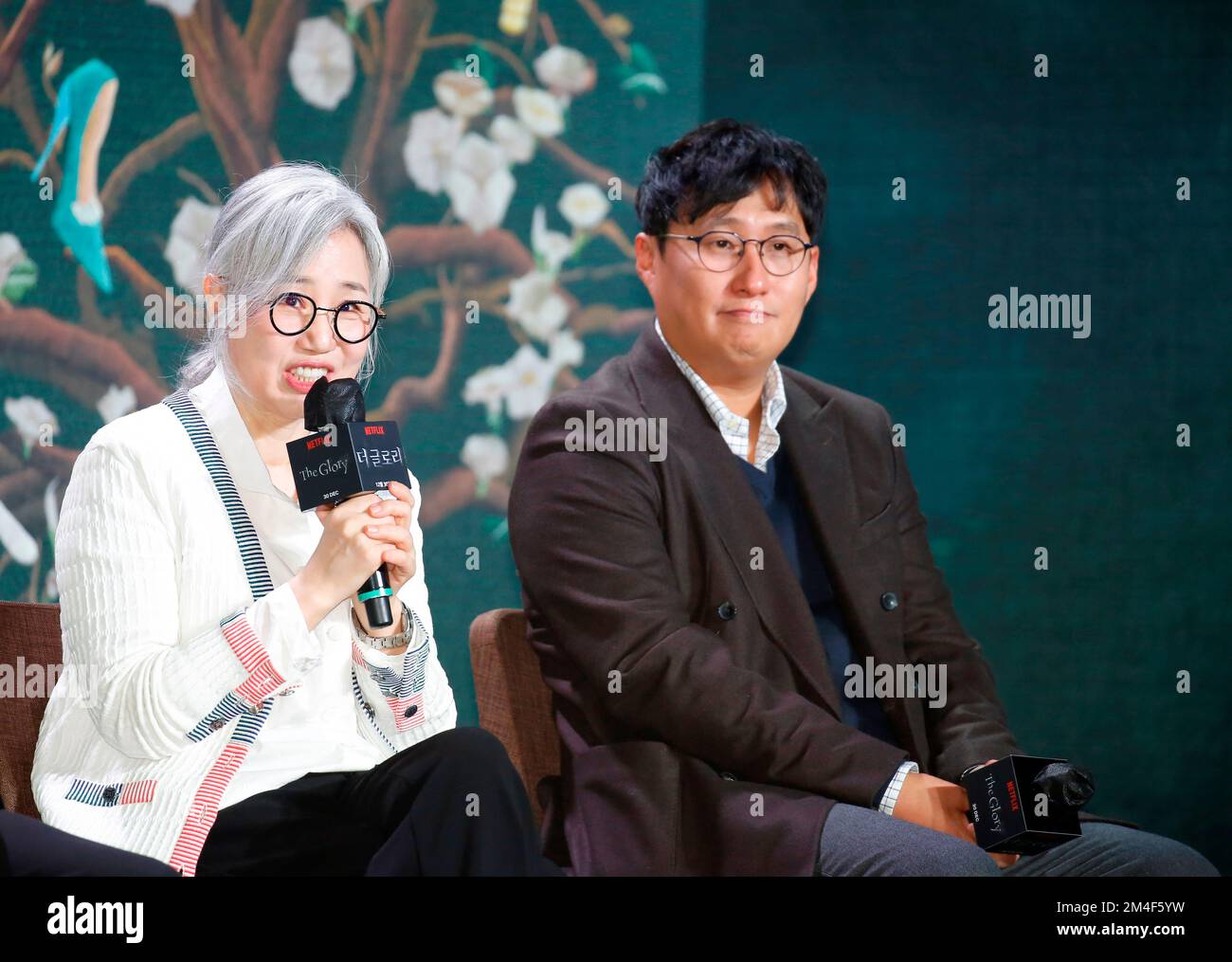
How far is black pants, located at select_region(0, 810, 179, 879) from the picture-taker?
1.89 meters

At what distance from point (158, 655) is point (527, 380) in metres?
1.80

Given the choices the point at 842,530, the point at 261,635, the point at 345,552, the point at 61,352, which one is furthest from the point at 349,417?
the point at 61,352

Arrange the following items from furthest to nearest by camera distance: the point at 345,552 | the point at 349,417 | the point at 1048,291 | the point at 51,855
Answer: the point at 1048,291, the point at 349,417, the point at 345,552, the point at 51,855

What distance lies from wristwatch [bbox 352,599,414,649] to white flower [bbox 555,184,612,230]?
5.58ft

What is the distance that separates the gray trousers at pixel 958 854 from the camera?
7.50 feet

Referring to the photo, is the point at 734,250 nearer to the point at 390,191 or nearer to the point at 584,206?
the point at 584,206

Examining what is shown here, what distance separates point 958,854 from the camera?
2303 millimetres

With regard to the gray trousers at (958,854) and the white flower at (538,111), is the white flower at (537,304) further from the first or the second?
the gray trousers at (958,854)

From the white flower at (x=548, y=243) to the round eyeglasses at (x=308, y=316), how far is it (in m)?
1.39

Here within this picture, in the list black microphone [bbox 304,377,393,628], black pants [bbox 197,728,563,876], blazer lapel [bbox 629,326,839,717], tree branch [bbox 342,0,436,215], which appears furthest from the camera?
tree branch [bbox 342,0,436,215]

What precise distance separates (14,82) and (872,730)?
2.64 meters

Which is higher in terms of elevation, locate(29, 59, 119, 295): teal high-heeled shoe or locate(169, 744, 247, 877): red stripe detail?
locate(29, 59, 119, 295): teal high-heeled shoe

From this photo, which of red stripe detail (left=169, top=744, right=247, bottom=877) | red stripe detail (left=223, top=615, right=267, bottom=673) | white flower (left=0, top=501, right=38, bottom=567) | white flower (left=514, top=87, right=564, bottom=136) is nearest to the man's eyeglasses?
white flower (left=514, top=87, right=564, bottom=136)

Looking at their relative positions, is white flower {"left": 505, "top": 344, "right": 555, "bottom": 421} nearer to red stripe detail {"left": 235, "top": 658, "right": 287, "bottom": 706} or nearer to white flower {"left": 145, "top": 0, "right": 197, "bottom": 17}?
white flower {"left": 145, "top": 0, "right": 197, "bottom": 17}
